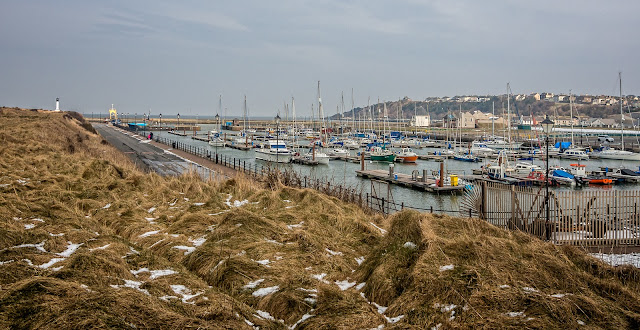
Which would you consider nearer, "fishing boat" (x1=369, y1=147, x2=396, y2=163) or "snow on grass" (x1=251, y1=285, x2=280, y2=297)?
"snow on grass" (x1=251, y1=285, x2=280, y2=297)

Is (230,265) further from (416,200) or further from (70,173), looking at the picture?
(416,200)

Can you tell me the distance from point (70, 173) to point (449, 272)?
50.1 ft

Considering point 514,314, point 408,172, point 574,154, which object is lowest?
point 408,172

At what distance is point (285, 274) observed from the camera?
823 cm

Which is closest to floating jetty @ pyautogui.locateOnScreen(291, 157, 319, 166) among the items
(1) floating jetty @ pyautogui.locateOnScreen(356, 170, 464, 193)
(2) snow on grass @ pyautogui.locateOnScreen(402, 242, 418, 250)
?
(1) floating jetty @ pyautogui.locateOnScreen(356, 170, 464, 193)

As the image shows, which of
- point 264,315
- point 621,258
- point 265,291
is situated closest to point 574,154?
point 621,258

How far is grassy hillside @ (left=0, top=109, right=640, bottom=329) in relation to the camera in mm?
6195

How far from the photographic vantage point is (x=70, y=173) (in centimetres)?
1822

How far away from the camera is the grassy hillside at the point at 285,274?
6.20 m

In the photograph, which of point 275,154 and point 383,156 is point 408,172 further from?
point 275,154

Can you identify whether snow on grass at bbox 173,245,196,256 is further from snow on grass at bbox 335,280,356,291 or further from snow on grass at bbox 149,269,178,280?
snow on grass at bbox 335,280,356,291

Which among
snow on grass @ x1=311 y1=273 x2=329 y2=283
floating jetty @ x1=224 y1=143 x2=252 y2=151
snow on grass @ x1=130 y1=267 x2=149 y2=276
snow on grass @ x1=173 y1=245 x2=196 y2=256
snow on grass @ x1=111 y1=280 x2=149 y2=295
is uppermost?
floating jetty @ x1=224 y1=143 x2=252 y2=151

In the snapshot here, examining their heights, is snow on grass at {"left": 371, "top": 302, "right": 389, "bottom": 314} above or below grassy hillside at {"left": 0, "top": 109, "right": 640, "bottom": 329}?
below

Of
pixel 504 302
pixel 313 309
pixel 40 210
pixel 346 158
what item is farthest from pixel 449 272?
pixel 346 158
